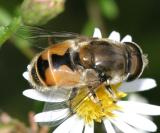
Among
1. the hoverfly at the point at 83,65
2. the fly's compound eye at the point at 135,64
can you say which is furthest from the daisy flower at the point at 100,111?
the fly's compound eye at the point at 135,64

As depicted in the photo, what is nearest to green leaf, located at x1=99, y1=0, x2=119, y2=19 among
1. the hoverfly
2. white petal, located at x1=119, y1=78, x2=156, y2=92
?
white petal, located at x1=119, y1=78, x2=156, y2=92

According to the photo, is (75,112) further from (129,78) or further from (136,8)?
(136,8)

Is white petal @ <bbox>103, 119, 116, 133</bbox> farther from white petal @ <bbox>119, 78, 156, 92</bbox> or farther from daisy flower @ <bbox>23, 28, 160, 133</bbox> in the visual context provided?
white petal @ <bbox>119, 78, 156, 92</bbox>

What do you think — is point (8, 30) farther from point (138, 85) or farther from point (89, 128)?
point (138, 85)

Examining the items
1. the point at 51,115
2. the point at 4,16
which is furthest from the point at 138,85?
the point at 4,16

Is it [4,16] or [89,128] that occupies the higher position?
[4,16]

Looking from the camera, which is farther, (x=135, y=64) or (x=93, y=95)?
(x=93, y=95)

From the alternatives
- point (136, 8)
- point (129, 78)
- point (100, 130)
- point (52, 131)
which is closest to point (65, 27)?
point (136, 8)
